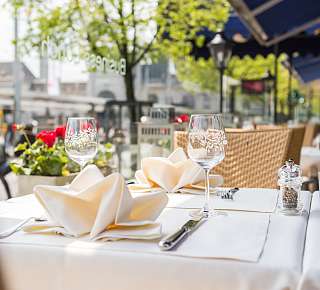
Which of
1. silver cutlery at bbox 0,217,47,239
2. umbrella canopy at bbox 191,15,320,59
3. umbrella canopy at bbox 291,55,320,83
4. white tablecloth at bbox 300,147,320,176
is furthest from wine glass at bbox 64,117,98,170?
umbrella canopy at bbox 291,55,320,83

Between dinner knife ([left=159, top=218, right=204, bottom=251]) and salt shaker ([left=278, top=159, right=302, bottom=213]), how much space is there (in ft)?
0.98

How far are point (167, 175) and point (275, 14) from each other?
488 cm

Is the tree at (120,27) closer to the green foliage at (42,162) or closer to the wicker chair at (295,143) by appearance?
the green foliage at (42,162)

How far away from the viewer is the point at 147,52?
557 centimetres

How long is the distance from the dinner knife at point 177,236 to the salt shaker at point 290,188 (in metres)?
0.30

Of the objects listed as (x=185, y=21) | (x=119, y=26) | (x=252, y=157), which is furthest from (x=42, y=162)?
(x=185, y=21)

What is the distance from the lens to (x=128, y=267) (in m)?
1.01

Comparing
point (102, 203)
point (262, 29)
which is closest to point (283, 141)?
point (102, 203)

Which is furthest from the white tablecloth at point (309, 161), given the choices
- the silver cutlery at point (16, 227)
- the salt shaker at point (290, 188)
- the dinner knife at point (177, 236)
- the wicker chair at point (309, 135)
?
the wicker chair at point (309, 135)

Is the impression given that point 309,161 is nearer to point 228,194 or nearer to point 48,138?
point 48,138

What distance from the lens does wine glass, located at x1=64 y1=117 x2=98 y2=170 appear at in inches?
63.6

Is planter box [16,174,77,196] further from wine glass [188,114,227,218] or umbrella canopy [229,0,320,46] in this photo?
umbrella canopy [229,0,320,46]

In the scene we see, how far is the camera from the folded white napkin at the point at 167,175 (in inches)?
69.7

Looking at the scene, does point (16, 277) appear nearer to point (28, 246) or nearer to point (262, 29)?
point (28, 246)
